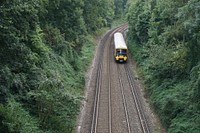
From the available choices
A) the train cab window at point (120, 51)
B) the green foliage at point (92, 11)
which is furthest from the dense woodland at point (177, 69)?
the green foliage at point (92, 11)

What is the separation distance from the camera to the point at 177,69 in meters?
27.4

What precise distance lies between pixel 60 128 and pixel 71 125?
1.41 m

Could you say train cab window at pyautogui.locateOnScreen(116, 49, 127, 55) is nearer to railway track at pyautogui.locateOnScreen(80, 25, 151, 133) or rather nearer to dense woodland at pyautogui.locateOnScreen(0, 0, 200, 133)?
railway track at pyautogui.locateOnScreen(80, 25, 151, 133)

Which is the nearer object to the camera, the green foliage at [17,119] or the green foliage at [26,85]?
the green foliage at [17,119]

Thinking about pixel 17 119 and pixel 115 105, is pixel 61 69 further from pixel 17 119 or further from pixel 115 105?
pixel 17 119

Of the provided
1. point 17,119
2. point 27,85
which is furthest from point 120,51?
point 17,119

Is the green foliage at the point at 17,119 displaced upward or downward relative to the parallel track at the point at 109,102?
upward

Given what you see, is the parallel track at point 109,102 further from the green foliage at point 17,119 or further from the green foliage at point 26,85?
the green foliage at point 17,119

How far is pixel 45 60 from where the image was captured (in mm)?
25672

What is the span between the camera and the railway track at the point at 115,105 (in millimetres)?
22344

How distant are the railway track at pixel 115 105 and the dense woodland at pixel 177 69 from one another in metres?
1.63

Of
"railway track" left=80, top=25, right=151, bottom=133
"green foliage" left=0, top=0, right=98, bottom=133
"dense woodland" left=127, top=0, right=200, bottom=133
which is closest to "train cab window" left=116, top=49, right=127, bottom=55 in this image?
"railway track" left=80, top=25, right=151, bottom=133

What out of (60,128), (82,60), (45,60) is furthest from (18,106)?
(82,60)

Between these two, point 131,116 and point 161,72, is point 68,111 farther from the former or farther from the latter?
point 161,72
